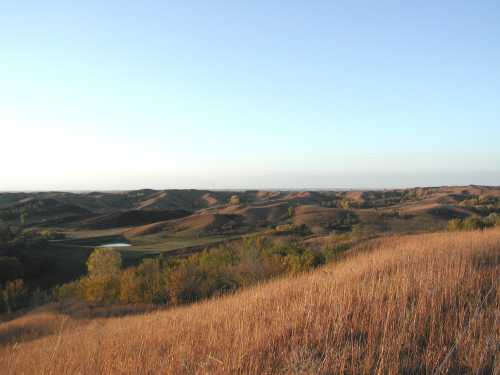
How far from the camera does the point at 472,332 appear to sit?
13.5ft

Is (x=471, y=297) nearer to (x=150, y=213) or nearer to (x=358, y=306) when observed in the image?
(x=358, y=306)

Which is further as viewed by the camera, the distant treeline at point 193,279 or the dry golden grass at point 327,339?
the distant treeline at point 193,279

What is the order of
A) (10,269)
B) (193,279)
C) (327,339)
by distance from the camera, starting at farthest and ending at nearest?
1. (10,269)
2. (193,279)
3. (327,339)

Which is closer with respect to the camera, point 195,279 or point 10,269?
point 195,279

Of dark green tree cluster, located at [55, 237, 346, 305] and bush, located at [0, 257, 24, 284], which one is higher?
dark green tree cluster, located at [55, 237, 346, 305]

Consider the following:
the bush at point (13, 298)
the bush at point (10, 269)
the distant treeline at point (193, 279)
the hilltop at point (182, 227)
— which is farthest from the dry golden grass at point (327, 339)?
the bush at point (10, 269)

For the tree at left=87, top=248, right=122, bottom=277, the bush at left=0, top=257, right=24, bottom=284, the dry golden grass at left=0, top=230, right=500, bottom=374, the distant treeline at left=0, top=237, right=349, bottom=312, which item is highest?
the dry golden grass at left=0, top=230, right=500, bottom=374

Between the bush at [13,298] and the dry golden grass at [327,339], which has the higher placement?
the dry golden grass at [327,339]

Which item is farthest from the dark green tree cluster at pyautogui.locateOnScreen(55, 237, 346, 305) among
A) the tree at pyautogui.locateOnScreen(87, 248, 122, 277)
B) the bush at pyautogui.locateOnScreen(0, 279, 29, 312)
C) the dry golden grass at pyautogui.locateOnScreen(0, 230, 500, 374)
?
the dry golden grass at pyautogui.locateOnScreen(0, 230, 500, 374)

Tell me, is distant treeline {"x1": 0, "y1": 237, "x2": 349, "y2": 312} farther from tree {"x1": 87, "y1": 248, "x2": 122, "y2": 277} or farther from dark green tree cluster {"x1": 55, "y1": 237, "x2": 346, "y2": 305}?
tree {"x1": 87, "y1": 248, "x2": 122, "y2": 277}

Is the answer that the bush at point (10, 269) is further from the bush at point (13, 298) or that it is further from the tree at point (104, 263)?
the tree at point (104, 263)

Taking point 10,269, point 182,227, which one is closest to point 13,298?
point 10,269

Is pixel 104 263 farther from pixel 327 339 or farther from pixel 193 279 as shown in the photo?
pixel 327 339

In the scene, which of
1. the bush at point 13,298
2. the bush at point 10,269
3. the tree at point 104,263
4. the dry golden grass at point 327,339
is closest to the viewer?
the dry golden grass at point 327,339
